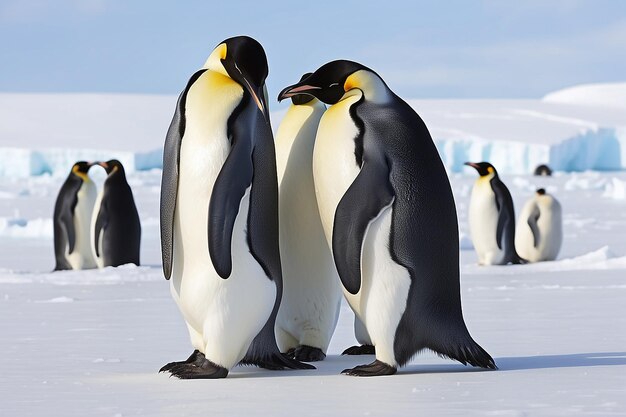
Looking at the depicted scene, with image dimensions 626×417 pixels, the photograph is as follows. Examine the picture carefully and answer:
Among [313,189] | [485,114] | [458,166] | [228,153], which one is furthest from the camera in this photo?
[485,114]

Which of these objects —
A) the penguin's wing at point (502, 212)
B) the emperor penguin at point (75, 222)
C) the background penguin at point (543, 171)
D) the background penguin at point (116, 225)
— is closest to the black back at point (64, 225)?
the emperor penguin at point (75, 222)

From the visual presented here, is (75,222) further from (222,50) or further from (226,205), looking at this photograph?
(226,205)

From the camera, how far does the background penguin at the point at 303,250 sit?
488cm

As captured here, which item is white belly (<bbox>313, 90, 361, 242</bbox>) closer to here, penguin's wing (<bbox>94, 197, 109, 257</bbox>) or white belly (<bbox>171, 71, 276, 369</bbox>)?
white belly (<bbox>171, 71, 276, 369</bbox>)

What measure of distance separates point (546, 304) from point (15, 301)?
376 centimetres

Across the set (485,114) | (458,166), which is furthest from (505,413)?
(485,114)

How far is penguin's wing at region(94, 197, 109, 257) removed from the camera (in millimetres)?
11852

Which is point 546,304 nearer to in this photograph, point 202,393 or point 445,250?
point 445,250

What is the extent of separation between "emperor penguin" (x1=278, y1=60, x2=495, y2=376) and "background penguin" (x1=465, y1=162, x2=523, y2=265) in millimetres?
8138

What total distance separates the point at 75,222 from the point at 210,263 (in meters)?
8.63

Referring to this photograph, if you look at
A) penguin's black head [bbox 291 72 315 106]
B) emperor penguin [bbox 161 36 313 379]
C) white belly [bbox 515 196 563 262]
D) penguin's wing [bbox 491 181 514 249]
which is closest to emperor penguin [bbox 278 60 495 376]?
emperor penguin [bbox 161 36 313 379]

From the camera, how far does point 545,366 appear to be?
14.3 feet

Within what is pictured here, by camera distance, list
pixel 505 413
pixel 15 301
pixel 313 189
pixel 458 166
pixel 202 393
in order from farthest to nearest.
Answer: pixel 458 166 → pixel 15 301 → pixel 313 189 → pixel 202 393 → pixel 505 413

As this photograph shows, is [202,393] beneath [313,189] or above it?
beneath
